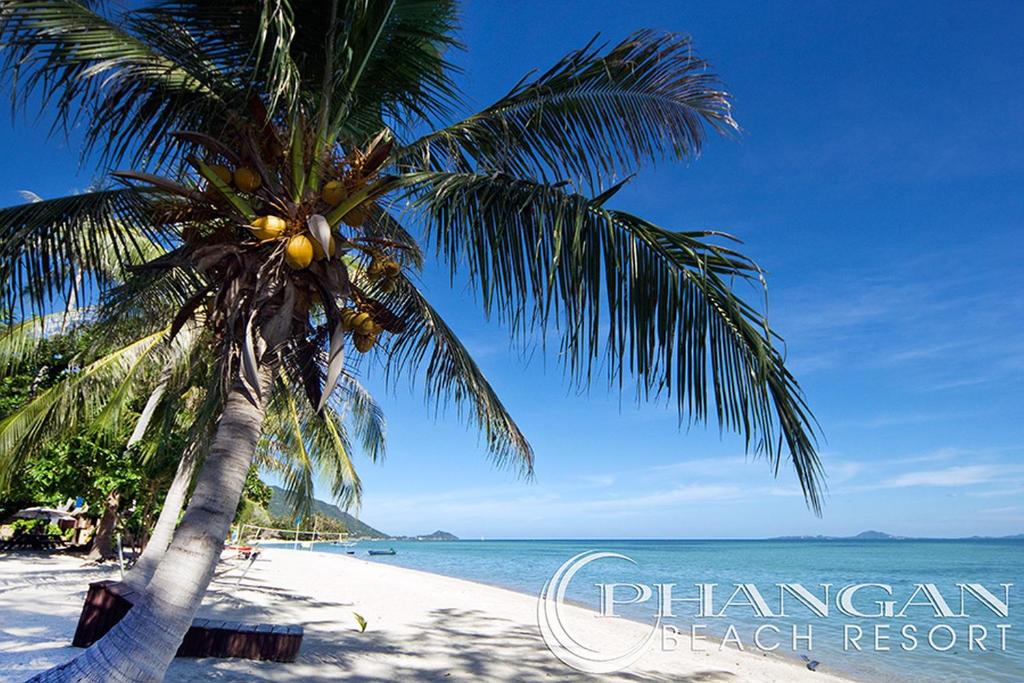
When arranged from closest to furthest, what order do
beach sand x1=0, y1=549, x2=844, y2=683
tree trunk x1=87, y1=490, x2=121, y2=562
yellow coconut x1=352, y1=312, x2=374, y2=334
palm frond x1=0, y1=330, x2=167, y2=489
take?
yellow coconut x1=352, y1=312, x2=374, y2=334 < beach sand x1=0, y1=549, x2=844, y2=683 < palm frond x1=0, y1=330, x2=167, y2=489 < tree trunk x1=87, y1=490, x2=121, y2=562

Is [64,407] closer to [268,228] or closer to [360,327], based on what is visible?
[360,327]

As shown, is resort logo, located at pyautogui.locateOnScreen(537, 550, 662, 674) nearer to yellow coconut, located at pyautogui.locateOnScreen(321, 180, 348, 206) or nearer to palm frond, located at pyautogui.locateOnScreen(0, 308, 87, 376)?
yellow coconut, located at pyautogui.locateOnScreen(321, 180, 348, 206)

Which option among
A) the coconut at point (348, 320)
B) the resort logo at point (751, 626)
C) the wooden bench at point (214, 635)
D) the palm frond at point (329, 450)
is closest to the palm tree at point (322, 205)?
the coconut at point (348, 320)

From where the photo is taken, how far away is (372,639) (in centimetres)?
783

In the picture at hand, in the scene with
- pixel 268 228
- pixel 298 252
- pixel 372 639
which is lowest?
pixel 372 639

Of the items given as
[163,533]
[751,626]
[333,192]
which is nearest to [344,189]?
[333,192]

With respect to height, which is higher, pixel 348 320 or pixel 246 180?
pixel 246 180

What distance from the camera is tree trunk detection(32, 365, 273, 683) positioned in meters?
2.56

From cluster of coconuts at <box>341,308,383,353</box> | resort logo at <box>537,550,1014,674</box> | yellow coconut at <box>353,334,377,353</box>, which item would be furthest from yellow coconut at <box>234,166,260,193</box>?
resort logo at <box>537,550,1014,674</box>

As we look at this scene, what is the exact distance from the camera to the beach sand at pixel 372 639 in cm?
564

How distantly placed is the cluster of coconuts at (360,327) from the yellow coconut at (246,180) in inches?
31.4

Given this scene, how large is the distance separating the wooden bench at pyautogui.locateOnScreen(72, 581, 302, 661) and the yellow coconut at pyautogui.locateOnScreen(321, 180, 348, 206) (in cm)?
421

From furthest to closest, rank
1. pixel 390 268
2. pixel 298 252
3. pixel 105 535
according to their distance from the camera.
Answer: pixel 105 535
pixel 390 268
pixel 298 252

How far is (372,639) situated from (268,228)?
252 inches
